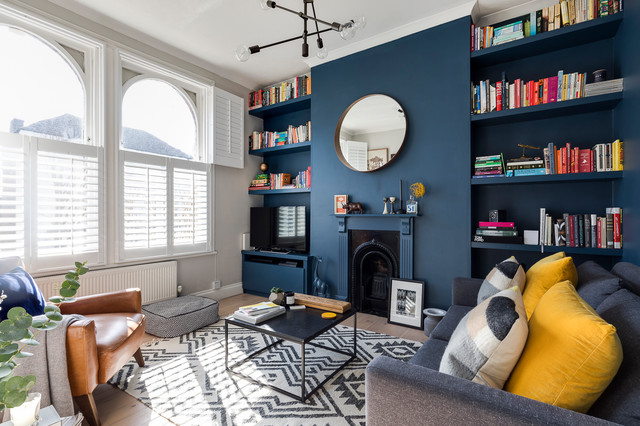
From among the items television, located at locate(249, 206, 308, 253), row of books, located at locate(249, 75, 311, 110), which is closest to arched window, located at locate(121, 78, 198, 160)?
row of books, located at locate(249, 75, 311, 110)

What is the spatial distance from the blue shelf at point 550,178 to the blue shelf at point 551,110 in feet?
1.84

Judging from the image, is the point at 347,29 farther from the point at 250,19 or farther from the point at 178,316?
the point at 178,316

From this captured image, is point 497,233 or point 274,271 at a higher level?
point 497,233

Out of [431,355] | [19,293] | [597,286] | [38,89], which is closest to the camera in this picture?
[597,286]

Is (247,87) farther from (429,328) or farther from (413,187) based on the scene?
(429,328)

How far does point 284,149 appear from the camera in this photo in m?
4.45

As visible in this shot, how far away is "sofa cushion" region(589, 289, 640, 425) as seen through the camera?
0.79 meters

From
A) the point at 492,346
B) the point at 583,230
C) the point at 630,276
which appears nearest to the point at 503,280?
the point at 630,276

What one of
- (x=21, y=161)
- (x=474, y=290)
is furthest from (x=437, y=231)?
(x=21, y=161)

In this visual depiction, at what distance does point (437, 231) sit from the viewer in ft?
10.4

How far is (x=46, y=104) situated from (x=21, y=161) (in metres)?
0.63

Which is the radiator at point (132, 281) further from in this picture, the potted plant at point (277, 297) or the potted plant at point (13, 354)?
the potted plant at point (13, 354)

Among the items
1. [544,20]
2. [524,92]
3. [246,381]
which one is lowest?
[246,381]

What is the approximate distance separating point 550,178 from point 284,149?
312cm
